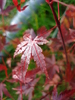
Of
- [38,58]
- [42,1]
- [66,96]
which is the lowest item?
[66,96]

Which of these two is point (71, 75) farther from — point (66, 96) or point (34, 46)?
point (34, 46)

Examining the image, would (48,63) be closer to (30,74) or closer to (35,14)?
(30,74)

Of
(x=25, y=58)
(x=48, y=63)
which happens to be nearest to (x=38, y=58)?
(x=25, y=58)

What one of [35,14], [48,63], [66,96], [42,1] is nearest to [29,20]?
[35,14]

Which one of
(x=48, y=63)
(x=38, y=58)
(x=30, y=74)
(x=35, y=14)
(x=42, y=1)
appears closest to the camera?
(x=38, y=58)

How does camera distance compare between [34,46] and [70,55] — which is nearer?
[34,46]

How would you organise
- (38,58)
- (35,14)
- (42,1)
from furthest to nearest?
(35,14) < (42,1) < (38,58)

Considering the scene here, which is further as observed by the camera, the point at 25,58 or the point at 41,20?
the point at 41,20

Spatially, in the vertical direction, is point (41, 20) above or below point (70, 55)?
above

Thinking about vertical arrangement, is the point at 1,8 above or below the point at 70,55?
above
